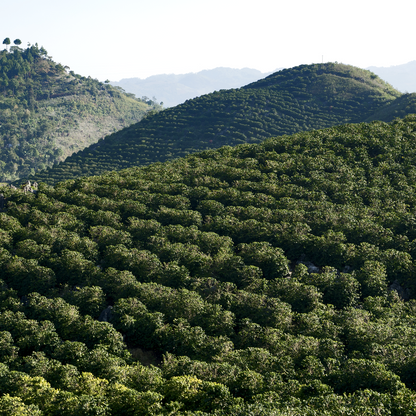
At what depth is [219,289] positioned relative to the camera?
34719 millimetres

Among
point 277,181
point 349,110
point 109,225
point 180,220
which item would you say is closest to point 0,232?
point 109,225

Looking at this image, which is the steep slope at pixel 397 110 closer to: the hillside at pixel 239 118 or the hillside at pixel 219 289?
the hillside at pixel 239 118

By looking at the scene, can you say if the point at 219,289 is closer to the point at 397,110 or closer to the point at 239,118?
the point at 397,110

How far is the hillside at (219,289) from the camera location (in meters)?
23.2

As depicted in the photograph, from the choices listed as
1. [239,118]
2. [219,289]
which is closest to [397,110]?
[239,118]

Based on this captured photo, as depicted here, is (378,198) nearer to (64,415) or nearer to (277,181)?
(277,181)

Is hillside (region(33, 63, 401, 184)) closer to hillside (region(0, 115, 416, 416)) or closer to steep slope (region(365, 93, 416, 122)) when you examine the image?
steep slope (region(365, 93, 416, 122))

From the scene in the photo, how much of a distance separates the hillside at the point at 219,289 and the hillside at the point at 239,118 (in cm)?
7229

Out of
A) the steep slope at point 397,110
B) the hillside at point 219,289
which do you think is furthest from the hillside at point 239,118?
the hillside at point 219,289

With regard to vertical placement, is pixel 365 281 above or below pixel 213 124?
below

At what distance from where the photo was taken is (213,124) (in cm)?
14462

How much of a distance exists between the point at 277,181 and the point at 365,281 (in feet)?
72.6

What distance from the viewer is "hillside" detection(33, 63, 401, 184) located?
130125mm

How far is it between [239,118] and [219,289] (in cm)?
11618
